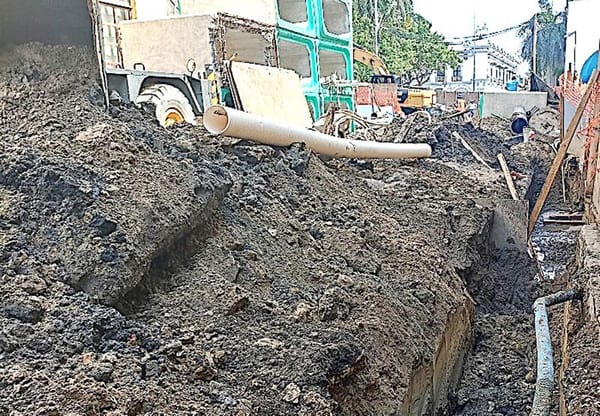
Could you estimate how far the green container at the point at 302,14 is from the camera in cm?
1536

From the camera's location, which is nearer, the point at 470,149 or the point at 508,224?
the point at 508,224

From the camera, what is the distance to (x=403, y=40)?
1460 inches

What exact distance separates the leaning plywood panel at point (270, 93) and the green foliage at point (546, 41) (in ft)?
69.8

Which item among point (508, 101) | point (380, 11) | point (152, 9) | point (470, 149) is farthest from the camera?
point (380, 11)

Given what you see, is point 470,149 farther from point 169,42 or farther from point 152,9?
point 152,9

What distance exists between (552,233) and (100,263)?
7.81 m

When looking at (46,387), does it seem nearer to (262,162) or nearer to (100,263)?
(100,263)

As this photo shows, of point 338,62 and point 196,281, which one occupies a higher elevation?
point 338,62

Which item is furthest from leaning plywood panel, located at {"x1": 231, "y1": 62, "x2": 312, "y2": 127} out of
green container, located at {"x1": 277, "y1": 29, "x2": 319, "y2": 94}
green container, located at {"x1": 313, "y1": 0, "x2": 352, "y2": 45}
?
green container, located at {"x1": 313, "y1": 0, "x2": 352, "y2": 45}

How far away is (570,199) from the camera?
991 centimetres

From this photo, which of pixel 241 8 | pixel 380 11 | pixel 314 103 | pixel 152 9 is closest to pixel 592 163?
pixel 152 9

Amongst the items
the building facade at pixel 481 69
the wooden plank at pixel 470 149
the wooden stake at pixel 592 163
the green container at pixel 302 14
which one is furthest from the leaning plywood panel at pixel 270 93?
the building facade at pixel 481 69

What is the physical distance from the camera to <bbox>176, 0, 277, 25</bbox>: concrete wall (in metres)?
13.2

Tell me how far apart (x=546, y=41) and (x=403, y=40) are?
8283 millimetres
